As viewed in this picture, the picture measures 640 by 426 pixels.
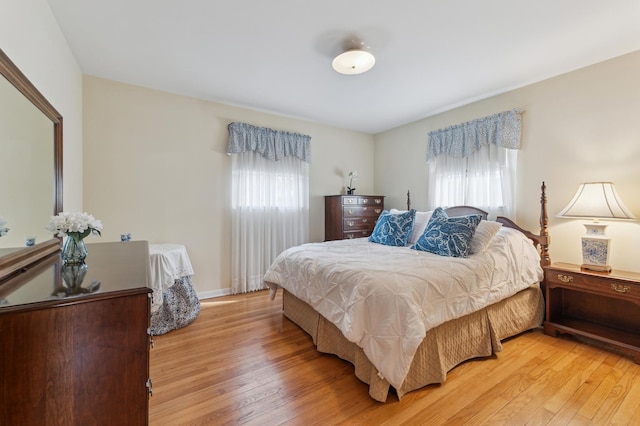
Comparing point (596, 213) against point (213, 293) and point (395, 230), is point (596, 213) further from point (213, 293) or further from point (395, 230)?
point (213, 293)

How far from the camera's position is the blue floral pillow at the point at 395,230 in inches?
117

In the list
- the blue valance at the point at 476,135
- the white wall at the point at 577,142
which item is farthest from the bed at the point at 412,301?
the blue valance at the point at 476,135

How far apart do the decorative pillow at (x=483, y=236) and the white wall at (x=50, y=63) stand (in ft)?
10.6

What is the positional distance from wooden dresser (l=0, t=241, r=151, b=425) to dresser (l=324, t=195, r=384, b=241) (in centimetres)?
325

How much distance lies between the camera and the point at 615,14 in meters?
1.85

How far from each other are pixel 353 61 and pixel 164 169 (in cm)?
238

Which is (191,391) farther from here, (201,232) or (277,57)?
(277,57)

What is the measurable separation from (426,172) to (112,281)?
3858mm

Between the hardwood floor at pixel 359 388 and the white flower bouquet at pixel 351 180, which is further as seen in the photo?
the white flower bouquet at pixel 351 180

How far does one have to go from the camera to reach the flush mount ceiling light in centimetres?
215

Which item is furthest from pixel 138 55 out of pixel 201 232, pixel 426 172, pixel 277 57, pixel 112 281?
pixel 426 172

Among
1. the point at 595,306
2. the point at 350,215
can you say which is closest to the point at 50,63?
the point at 350,215

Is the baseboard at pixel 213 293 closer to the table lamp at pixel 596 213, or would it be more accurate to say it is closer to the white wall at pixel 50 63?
the white wall at pixel 50 63

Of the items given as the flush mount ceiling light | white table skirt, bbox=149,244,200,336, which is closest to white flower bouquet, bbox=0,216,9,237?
white table skirt, bbox=149,244,200,336
